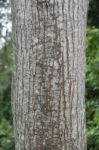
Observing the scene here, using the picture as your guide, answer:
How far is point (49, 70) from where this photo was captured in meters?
2.76

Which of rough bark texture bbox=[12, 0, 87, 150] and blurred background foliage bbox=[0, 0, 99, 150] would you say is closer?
rough bark texture bbox=[12, 0, 87, 150]

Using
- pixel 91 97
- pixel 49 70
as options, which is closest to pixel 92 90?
pixel 91 97

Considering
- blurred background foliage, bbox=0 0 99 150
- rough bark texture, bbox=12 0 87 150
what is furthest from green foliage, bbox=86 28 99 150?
rough bark texture, bbox=12 0 87 150

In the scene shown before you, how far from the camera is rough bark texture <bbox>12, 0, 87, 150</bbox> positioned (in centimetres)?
274

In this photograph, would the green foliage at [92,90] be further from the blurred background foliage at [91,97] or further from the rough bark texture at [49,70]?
the rough bark texture at [49,70]

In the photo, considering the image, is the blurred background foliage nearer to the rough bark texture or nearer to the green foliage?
the green foliage

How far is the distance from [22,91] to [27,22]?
43 cm

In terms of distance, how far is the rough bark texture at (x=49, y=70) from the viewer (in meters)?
2.74

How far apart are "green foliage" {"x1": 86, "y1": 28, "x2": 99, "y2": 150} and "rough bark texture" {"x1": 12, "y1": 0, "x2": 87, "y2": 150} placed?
247 centimetres

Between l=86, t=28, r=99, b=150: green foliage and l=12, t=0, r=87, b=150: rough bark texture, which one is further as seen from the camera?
l=86, t=28, r=99, b=150: green foliage

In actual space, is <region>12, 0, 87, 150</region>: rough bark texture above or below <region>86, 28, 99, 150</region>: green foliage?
above

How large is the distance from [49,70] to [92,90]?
4.23 metres

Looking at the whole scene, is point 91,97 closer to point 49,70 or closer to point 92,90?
point 92,90

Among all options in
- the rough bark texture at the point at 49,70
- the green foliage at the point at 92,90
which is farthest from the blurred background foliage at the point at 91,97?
the rough bark texture at the point at 49,70
